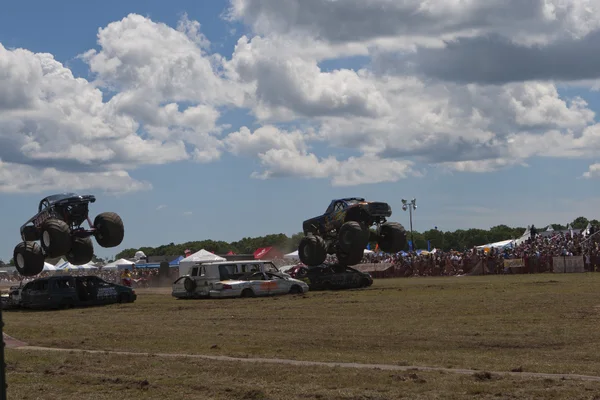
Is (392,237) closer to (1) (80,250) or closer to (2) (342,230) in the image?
(2) (342,230)

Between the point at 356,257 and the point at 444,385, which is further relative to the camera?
the point at 356,257

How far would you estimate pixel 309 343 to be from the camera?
16234 millimetres

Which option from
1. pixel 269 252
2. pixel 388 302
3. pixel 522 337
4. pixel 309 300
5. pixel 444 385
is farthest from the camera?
pixel 269 252

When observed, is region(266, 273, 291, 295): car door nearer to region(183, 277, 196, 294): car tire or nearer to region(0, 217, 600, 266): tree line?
region(183, 277, 196, 294): car tire

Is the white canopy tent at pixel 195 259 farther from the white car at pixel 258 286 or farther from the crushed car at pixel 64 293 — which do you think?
the white car at pixel 258 286

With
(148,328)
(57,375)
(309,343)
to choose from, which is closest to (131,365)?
(57,375)

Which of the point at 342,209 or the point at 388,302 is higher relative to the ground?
the point at 342,209

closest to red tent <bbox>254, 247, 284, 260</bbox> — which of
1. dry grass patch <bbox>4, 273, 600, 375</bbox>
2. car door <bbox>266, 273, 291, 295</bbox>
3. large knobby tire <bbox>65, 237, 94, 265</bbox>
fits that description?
large knobby tire <bbox>65, 237, 94, 265</bbox>

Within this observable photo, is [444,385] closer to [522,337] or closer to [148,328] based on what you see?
[522,337]

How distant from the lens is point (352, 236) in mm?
35000

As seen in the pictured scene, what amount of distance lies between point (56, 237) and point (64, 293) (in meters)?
2.80

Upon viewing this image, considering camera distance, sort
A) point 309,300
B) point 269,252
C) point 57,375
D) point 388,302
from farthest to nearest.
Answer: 1. point 269,252
2. point 309,300
3. point 388,302
4. point 57,375

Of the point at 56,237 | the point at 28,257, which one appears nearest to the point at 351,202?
the point at 56,237

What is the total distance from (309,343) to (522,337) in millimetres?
4162
